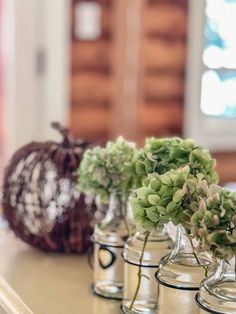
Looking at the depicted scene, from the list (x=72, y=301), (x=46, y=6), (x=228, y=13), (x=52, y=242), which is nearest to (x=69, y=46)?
(x=46, y=6)

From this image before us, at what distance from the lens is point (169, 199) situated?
0.92 meters

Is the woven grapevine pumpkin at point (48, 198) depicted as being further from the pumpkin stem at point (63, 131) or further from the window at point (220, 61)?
the window at point (220, 61)

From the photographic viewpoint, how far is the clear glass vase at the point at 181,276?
97 centimetres

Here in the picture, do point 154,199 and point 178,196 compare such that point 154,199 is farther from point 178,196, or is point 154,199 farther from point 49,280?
point 49,280

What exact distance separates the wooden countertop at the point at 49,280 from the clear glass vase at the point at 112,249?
0.08 feet

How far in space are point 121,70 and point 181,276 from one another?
9.41ft

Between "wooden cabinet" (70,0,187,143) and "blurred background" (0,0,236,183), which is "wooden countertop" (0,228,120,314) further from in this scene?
"wooden cabinet" (70,0,187,143)

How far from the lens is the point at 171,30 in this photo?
394 cm

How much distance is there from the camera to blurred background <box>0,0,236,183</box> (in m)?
3.51

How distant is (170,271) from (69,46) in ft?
9.02

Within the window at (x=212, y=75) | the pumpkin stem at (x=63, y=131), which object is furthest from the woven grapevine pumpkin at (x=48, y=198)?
the window at (x=212, y=75)

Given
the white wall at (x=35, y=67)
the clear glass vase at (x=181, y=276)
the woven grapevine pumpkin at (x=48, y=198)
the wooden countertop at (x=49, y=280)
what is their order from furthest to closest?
the white wall at (x=35, y=67)
the woven grapevine pumpkin at (x=48, y=198)
the wooden countertop at (x=49, y=280)
the clear glass vase at (x=181, y=276)

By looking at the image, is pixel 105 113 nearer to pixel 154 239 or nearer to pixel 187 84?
pixel 187 84

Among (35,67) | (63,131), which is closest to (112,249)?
(63,131)
